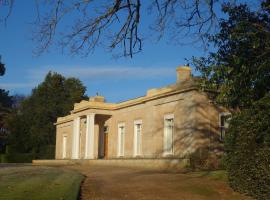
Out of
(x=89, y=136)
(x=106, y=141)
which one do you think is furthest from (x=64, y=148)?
(x=89, y=136)

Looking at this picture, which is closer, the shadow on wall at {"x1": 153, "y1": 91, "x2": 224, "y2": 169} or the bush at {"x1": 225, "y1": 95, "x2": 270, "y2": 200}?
the bush at {"x1": 225, "y1": 95, "x2": 270, "y2": 200}

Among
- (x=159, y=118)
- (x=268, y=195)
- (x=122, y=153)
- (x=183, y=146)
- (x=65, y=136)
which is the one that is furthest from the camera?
(x=65, y=136)

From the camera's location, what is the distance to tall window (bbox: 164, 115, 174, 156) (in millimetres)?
29406

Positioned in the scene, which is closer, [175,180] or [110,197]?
[110,197]

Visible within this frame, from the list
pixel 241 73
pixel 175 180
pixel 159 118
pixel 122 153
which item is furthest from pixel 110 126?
pixel 241 73

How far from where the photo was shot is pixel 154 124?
102 ft

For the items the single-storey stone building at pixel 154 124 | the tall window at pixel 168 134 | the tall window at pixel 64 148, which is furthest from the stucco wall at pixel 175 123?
the tall window at pixel 64 148

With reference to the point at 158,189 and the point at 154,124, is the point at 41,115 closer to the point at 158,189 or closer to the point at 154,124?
the point at 154,124

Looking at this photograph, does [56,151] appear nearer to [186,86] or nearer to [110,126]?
[110,126]

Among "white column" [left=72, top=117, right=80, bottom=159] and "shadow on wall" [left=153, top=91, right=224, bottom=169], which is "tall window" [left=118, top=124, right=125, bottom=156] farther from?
"shadow on wall" [left=153, top=91, right=224, bottom=169]

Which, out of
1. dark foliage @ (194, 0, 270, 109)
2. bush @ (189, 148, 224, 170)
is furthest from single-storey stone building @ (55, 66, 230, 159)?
dark foliage @ (194, 0, 270, 109)

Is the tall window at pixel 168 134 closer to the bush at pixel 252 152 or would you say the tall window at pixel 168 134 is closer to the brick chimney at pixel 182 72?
the brick chimney at pixel 182 72

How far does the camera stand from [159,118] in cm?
3056

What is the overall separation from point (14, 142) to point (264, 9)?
48.7m
